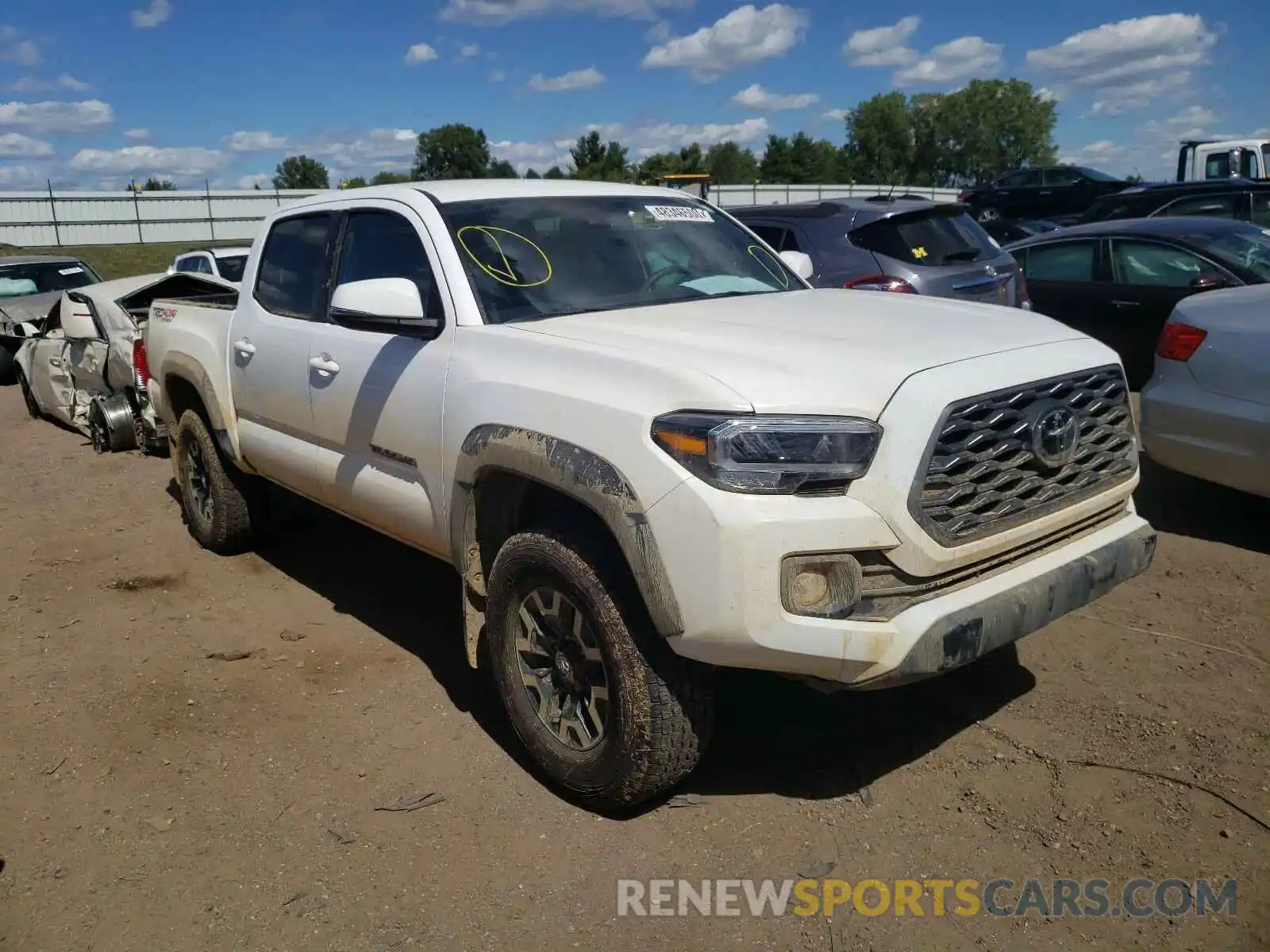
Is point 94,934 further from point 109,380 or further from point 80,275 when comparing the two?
point 80,275

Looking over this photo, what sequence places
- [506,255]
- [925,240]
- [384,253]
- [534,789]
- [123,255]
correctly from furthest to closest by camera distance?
[123,255]
[925,240]
[384,253]
[506,255]
[534,789]

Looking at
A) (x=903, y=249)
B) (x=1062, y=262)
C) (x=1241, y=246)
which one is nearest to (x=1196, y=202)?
(x=1062, y=262)

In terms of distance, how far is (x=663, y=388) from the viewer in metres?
2.90

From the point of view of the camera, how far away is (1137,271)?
8.59m

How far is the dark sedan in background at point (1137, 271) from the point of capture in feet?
26.3

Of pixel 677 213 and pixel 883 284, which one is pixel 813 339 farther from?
pixel 883 284

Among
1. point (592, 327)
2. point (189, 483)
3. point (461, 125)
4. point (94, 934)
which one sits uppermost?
point (461, 125)

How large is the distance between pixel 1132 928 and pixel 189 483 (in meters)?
5.34

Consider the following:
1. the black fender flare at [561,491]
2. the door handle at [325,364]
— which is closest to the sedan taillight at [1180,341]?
the black fender flare at [561,491]

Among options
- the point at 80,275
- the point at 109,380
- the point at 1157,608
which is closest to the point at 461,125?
the point at 80,275

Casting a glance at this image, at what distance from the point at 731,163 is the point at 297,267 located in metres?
82.8

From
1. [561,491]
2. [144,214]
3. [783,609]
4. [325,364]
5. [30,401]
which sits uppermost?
[144,214]

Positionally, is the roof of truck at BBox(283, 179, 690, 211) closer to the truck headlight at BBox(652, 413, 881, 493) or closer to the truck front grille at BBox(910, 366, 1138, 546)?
the truck headlight at BBox(652, 413, 881, 493)

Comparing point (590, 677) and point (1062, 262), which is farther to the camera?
point (1062, 262)
